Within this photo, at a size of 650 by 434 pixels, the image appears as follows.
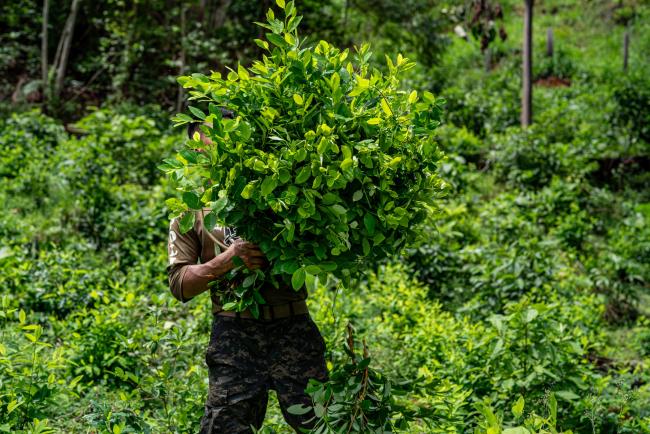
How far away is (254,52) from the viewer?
13141mm

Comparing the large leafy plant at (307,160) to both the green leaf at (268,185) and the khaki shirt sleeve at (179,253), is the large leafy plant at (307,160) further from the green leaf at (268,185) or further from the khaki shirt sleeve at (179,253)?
the khaki shirt sleeve at (179,253)

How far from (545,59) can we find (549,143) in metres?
7.67

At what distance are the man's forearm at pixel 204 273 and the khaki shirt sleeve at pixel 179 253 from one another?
0.17ft

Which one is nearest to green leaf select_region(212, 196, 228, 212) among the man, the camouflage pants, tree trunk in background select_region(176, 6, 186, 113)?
the man

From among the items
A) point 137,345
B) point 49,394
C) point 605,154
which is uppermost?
point 49,394

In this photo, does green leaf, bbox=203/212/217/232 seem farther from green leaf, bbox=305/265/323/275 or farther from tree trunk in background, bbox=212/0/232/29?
tree trunk in background, bbox=212/0/232/29

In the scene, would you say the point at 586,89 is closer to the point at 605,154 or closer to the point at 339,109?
the point at 605,154

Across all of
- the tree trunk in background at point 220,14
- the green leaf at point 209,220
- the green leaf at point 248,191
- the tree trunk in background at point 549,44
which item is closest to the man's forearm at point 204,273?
the green leaf at point 209,220

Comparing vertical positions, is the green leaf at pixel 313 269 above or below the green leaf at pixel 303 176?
below

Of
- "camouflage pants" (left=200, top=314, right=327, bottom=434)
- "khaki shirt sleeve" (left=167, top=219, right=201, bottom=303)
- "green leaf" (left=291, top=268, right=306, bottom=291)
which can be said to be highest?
"green leaf" (left=291, top=268, right=306, bottom=291)

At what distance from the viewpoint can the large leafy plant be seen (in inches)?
106

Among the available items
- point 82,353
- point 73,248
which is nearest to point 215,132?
point 82,353

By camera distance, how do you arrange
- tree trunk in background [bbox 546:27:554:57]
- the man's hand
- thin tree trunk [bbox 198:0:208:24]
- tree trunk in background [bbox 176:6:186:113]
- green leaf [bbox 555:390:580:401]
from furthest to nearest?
tree trunk in background [bbox 546:27:554:57]
thin tree trunk [bbox 198:0:208:24]
tree trunk in background [bbox 176:6:186:113]
green leaf [bbox 555:390:580:401]
the man's hand

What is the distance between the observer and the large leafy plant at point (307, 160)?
8.80 feet
